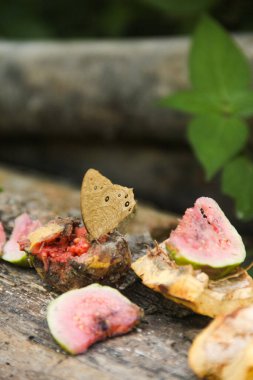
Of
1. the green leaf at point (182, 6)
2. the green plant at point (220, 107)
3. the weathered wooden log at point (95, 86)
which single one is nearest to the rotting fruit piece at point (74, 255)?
the green plant at point (220, 107)

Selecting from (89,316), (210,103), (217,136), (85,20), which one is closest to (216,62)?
(210,103)

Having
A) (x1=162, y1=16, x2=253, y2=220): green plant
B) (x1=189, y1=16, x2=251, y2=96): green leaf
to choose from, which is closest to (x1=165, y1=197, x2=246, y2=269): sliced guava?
(x1=162, y1=16, x2=253, y2=220): green plant

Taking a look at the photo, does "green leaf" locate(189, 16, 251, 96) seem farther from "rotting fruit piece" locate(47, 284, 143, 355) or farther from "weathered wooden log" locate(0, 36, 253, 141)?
"rotting fruit piece" locate(47, 284, 143, 355)

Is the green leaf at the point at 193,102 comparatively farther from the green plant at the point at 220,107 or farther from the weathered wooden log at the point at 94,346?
the weathered wooden log at the point at 94,346

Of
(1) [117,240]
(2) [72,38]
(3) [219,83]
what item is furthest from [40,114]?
(1) [117,240]

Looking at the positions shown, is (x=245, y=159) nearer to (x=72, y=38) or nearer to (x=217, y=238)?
(x=217, y=238)

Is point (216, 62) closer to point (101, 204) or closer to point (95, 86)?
point (95, 86)
